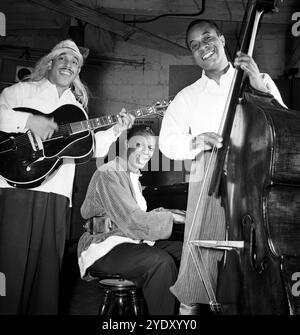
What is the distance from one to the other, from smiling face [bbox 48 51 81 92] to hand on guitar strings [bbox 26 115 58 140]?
193 mm

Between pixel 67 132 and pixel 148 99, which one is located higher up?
pixel 148 99

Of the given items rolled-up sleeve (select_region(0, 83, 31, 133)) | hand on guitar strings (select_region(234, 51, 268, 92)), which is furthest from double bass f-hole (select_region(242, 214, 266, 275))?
rolled-up sleeve (select_region(0, 83, 31, 133))

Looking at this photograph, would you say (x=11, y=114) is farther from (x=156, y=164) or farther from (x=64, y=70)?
(x=156, y=164)

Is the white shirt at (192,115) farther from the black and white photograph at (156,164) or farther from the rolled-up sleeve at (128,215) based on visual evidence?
the rolled-up sleeve at (128,215)

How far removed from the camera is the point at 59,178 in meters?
1.62

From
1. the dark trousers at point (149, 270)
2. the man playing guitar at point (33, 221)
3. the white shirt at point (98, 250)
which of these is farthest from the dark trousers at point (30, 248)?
the dark trousers at point (149, 270)

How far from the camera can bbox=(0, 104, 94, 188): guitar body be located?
1.53 meters

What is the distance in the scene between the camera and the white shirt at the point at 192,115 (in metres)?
1.62

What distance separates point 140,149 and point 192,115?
34cm

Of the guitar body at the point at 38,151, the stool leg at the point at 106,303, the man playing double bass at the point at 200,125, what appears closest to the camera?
the man playing double bass at the point at 200,125

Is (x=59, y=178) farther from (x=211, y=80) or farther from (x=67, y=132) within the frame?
(x=211, y=80)

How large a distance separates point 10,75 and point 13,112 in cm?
84

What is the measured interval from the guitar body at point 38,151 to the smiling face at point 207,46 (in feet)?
1.95
